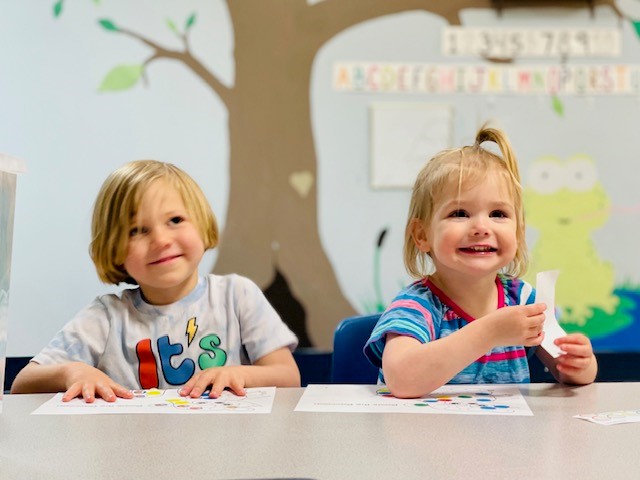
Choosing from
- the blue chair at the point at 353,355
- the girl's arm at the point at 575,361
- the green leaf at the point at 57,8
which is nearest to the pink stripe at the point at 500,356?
the girl's arm at the point at 575,361

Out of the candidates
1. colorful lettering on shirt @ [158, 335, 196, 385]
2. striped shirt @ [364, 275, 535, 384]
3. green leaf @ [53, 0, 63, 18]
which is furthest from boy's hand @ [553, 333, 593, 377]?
green leaf @ [53, 0, 63, 18]

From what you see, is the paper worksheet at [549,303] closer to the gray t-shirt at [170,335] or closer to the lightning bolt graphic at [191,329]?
the gray t-shirt at [170,335]

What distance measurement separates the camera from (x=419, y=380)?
97 cm

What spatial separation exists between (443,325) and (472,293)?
7 cm

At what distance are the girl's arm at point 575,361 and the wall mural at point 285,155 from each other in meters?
1.27

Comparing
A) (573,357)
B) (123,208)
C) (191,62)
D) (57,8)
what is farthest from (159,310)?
(57,8)

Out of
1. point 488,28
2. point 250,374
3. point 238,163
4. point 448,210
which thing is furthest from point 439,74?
point 250,374

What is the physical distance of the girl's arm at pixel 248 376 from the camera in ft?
3.35

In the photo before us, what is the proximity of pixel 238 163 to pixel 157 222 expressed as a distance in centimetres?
103

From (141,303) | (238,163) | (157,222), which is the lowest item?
(141,303)

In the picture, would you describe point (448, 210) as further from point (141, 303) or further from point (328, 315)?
point (328, 315)

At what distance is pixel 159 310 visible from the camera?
133cm

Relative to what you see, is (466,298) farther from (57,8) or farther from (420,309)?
(57,8)

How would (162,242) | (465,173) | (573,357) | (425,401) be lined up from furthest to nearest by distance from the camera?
(162,242) → (465,173) → (573,357) → (425,401)
